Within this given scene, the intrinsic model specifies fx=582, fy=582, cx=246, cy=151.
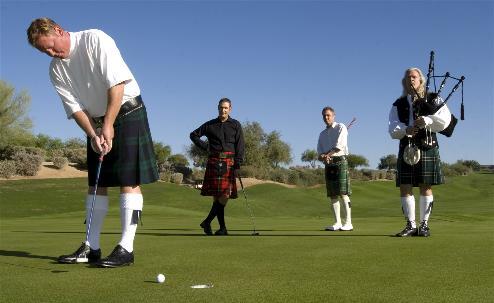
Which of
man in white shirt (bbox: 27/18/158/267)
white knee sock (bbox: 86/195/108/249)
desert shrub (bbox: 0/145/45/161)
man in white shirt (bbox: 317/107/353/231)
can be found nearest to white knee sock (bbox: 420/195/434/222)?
man in white shirt (bbox: 317/107/353/231)

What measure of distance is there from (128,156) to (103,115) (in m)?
0.39

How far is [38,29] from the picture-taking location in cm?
Answer: 421

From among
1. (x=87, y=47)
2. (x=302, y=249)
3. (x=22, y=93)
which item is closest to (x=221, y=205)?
(x=302, y=249)

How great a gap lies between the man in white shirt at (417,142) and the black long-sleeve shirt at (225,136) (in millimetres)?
2126

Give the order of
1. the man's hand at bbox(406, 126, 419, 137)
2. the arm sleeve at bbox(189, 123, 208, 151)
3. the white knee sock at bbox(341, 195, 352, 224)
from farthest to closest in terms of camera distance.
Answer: the white knee sock at bbox(341, 195, 352, 224)
the arm sleeve at bbox(189, 123, 208, 151)
the man's hand at bbox(406, 126, 419, 137)

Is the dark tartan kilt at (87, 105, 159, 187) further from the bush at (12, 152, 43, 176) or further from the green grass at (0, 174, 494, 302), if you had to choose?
the bush at (12, 152, 43, 176)

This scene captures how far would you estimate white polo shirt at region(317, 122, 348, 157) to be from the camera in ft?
30.5

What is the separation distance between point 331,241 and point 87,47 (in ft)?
10.8

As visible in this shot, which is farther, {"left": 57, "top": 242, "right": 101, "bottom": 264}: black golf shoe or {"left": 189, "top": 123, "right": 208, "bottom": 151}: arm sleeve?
{"left": 189, "top": 123, "right": 208, "bottom": 151}: arm sleeve

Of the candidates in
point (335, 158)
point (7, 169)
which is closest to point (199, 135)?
point (335, 158)

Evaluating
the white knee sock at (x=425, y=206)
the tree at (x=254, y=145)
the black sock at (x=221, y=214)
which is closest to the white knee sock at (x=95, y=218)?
the black sock at (x=221, y=214)

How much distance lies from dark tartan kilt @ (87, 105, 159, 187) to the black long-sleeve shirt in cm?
357

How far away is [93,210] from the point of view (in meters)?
4.75

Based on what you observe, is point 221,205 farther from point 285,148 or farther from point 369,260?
point 285,148
